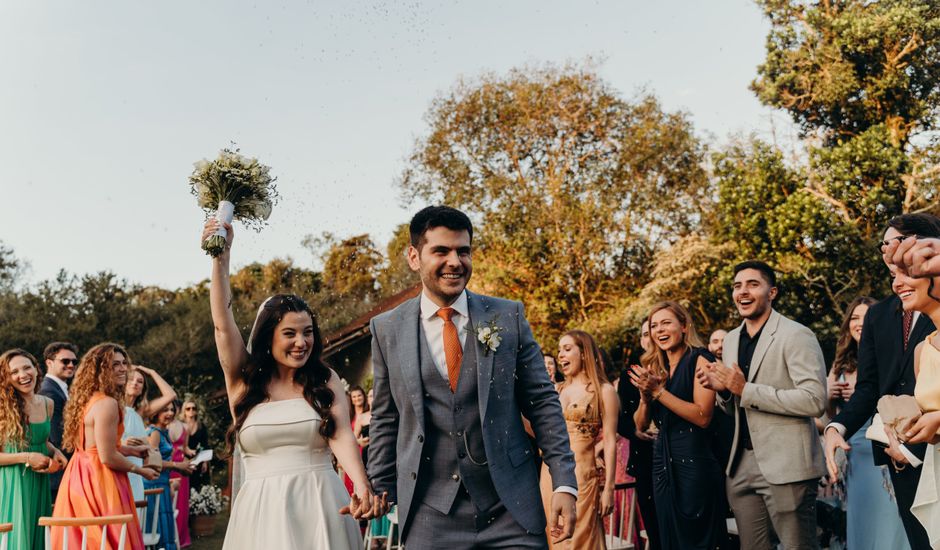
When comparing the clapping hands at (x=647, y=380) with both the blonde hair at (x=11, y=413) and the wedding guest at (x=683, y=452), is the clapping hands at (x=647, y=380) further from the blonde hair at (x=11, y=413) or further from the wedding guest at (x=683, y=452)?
the blonde hair at (x=11, y=413)

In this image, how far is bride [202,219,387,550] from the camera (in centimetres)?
424

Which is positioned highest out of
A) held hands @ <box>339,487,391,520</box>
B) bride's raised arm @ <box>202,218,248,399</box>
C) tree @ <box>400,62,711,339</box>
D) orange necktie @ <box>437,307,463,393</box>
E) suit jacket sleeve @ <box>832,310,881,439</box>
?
tree @ <box>400,62,711,339</box>

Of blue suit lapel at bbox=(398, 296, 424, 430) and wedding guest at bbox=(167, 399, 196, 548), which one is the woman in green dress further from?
wedding guest at bbox=(167, 399, 196, 548)

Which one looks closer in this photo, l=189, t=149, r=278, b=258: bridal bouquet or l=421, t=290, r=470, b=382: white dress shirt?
l=421, t=290, r=470, b=382: white dress shirt

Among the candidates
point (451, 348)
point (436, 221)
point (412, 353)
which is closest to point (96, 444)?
point (412, 353)

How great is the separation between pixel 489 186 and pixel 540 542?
21226 mm

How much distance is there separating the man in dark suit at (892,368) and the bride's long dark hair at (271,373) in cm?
261

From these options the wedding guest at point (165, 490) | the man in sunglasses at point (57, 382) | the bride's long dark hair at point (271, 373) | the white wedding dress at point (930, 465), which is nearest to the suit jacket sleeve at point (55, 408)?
the man in sunglasses at point (57, 382)

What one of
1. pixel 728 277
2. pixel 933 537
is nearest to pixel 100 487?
pixel 933 537

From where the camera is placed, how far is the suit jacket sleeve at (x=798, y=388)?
5059 millimetres

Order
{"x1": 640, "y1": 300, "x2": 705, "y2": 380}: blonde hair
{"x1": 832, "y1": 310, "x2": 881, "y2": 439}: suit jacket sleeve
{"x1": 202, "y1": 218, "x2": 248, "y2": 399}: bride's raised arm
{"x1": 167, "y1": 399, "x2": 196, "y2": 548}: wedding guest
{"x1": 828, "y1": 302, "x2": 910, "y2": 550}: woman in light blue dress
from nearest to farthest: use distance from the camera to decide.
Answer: {"x1": 202, "y1": 218, "x2": 248, "y2": 399}: bride's raised arm
{"x1": 832, "y1": 310, "x2": 881, "y2": 439}: suit jacket sleeve
{"x1": 828, "y1": 302, "x2": 910, "y2": 550}: woman in light blue dress
{"x1": 640, "y1": 300, "x2": 705, "y2": 380}: blonde hair
{"x1": 167, "y1": 399, "x2": 196, "y2": 548}: wedding guest

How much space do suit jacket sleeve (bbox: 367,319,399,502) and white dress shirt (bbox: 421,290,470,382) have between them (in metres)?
0.25

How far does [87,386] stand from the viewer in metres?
6.33

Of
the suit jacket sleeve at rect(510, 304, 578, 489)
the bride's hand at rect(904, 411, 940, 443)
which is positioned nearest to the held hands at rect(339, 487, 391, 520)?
the suit jacket sleeve at rect(510, 304, 578, 489)
